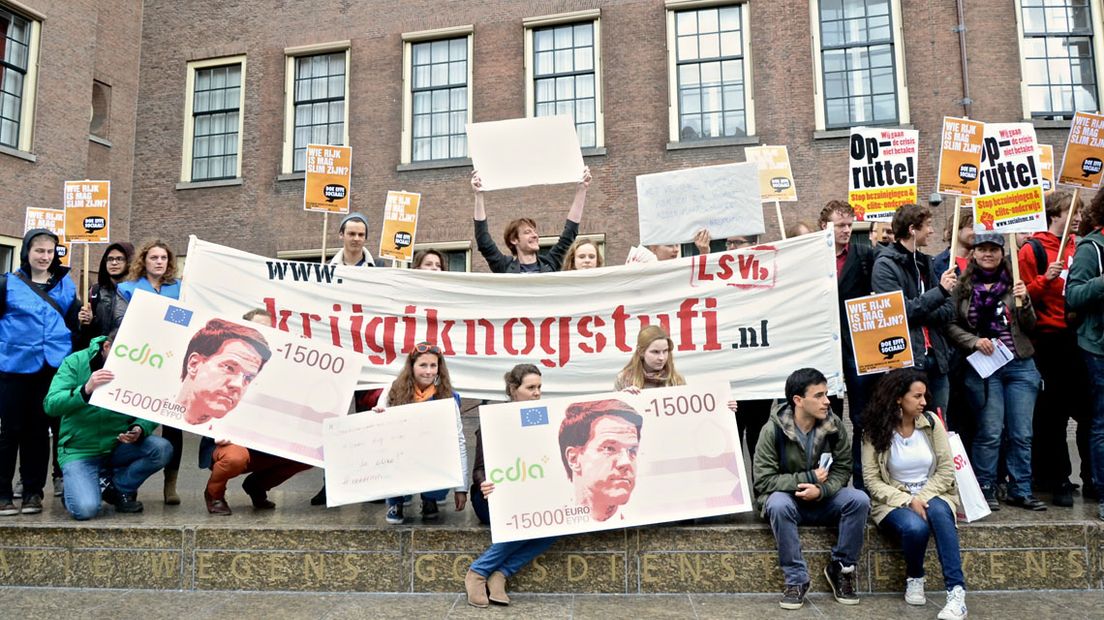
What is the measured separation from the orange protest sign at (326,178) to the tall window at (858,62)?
8751mm

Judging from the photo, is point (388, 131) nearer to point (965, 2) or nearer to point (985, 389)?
point (965, 2)

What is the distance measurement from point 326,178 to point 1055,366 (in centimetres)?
723

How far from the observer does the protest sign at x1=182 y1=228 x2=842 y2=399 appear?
570 cm

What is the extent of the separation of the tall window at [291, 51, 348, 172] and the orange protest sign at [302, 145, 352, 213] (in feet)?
23.7

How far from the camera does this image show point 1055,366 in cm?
552

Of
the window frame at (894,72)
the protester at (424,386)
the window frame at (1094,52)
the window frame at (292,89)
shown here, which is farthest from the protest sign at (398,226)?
the window frame at (1094,52)

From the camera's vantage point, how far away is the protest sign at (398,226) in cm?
1083

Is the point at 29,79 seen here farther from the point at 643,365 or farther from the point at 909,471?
the point at 909,471

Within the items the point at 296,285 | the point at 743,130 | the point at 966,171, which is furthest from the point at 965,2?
the point at 296,285

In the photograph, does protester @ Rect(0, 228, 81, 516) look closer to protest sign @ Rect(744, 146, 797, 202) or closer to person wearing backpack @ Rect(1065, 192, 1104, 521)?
protest sign @ Rect(744, 146, 797, 202)

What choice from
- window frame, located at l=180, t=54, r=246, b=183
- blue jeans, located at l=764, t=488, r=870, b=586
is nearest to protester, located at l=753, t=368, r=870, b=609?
blue jeans, located at l=764, t=488, r=870, b=586

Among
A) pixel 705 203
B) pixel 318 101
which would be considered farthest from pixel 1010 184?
pixel 318 101

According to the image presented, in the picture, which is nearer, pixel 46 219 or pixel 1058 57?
pixel 46 219

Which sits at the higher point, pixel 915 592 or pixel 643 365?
pixel 643 365
